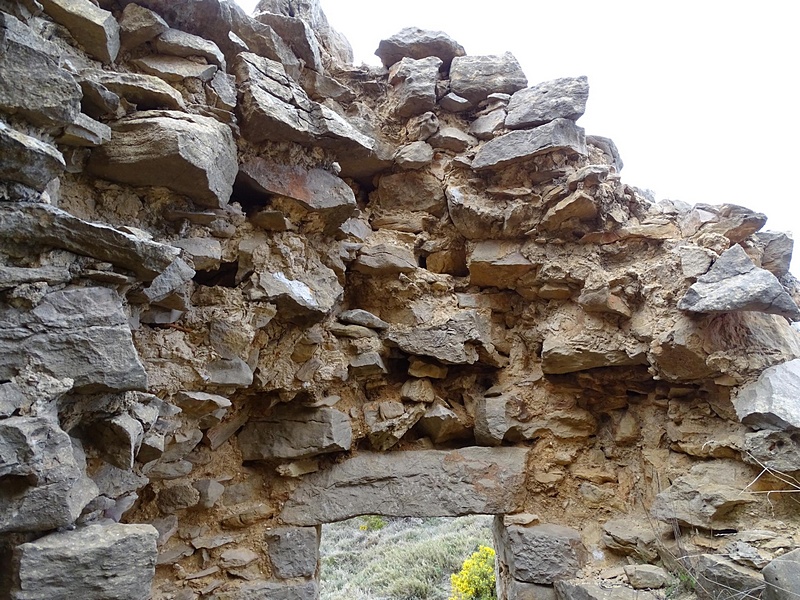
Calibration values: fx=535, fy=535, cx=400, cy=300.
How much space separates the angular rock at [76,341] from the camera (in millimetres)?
1937

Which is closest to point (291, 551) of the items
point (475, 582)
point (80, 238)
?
point (80, 238)

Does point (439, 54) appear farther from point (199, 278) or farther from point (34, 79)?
point (34, 79)

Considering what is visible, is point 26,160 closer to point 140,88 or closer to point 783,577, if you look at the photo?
point 140,88

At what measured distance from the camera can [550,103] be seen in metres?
4.12

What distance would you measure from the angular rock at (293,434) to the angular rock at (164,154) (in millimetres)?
1767

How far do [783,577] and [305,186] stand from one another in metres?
3.46

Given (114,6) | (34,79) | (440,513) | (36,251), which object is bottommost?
(440,513)

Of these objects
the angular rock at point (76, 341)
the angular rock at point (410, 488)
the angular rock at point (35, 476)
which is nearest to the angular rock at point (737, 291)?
the angular rock at point (410, 488)

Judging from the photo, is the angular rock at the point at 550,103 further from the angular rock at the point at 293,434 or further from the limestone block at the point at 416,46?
the angular rock at the point at 293,434

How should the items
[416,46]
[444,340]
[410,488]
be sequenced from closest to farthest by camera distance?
[410,488], [444,340], [416,46]

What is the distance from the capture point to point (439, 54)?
4629mm

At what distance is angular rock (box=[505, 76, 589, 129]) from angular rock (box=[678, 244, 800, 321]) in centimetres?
154

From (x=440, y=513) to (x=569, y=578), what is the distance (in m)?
0.99

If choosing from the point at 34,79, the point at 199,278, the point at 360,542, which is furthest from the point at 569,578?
→ the point at 360,542
